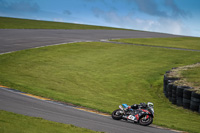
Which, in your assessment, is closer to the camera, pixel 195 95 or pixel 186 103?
pixel 195 95

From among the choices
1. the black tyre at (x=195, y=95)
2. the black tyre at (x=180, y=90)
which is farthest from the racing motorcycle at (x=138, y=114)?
the black tyre at (x=180, y=90)

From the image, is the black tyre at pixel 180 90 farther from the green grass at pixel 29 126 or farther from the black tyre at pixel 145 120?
the green grass at pixel 29 126

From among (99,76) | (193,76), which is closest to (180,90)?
(193,76)

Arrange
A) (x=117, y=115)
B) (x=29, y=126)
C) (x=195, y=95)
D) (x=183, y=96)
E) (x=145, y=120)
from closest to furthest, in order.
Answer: (x=29, y=126) → (x=145, y=120) → (x=117, y=115) → (x=195, y=95) → (x=183, y=96)

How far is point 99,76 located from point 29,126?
13790 mm

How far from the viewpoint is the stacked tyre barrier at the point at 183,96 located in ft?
50.9

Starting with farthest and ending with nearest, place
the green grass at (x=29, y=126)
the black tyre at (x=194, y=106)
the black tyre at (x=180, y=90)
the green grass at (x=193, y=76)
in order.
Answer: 1. the green grass at (x=193, y=76)
2. the black tyre at (x=180, y=90)
3. the black tyre at (x=194, y=106)
4. the green grass at (x=29, y=126)

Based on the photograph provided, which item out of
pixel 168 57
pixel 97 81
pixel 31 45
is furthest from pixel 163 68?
pixel 31 45

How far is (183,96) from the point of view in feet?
53.8

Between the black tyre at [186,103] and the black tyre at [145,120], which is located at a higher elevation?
the black tyre at [186,103]

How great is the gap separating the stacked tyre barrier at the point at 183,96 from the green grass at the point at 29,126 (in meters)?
8.35

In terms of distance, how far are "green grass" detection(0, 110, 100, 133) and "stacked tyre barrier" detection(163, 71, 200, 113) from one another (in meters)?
8.35

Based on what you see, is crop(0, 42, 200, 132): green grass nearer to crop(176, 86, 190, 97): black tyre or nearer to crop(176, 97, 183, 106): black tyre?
crop(176, 97, 183, 106): black tyre

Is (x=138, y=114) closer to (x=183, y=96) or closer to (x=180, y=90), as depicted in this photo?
(x=183, y=96)
